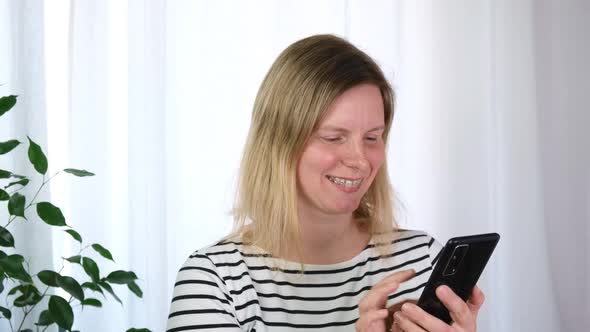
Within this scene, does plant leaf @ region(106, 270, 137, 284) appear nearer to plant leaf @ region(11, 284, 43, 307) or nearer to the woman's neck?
plant leaf @ region(11, 284, 43, 307)

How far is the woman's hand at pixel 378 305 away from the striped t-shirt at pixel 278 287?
21 centimetres

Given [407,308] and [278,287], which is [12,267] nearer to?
[278,287]

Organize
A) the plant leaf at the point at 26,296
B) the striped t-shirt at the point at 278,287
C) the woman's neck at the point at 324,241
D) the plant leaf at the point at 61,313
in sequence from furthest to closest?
the plant leaf at the point at 26,296 → the plant leaf at the point at 61,313 → the woman's neck at the point at 324,241 → the striped t-shirt at the point at 278,287

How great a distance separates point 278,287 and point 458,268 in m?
0.37

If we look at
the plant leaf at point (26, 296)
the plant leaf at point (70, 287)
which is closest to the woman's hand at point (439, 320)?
the plant leaf at point (70, 287)

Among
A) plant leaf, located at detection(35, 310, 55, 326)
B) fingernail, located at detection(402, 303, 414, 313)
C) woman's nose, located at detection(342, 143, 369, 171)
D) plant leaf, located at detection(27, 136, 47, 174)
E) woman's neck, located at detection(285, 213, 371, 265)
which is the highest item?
woman's nose, located at detection(342, 143, 369, 171)

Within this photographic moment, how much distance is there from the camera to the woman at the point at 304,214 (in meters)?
1.34

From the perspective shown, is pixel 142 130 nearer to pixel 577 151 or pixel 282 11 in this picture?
pixel 282 11

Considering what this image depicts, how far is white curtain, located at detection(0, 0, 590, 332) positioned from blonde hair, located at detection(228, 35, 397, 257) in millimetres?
1023

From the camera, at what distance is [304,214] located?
1.43 m

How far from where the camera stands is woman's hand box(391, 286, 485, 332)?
44.8 inches

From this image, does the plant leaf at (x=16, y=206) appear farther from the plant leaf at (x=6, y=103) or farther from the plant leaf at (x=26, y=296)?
the plant leaf at (x=26, y=296)

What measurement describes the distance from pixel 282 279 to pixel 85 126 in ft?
4.48

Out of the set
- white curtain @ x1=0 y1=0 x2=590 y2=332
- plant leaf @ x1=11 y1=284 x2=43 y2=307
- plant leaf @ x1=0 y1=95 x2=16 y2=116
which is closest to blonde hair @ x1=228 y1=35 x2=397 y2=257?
plant leaf @ x1=0 y1=95 x2=16 y2=116
